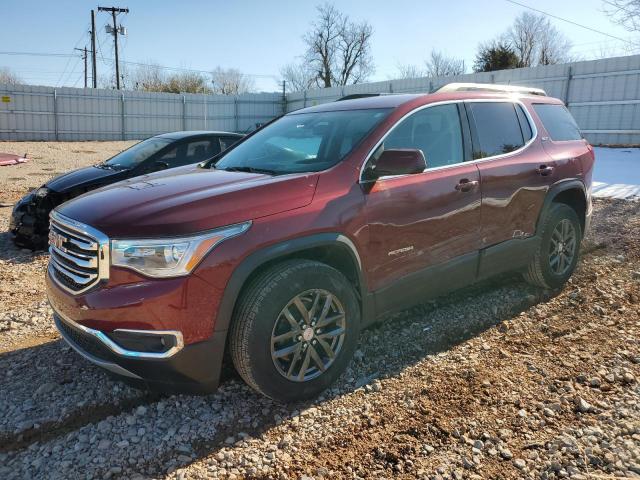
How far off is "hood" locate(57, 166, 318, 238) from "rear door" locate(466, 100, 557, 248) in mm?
1661

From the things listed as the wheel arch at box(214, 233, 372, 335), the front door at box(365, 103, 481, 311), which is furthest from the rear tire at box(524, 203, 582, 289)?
the wheel arch at box(214, 233, 372, 335)

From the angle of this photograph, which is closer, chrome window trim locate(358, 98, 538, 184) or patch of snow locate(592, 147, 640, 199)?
chrome window trim locate(358, 98, 538, 184)

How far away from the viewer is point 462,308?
15.0 feet

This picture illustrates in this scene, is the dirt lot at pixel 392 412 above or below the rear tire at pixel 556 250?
below

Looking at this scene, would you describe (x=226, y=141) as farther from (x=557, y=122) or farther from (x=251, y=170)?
(x=557, y=122)

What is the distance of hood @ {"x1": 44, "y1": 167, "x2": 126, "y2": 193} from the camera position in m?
6.73

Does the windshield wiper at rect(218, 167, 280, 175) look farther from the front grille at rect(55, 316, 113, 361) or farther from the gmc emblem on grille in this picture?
the front grille at rect(55, 316, 113, 361)

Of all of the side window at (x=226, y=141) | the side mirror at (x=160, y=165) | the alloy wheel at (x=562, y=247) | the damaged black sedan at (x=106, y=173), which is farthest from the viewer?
the side window at (x=226, y=141)

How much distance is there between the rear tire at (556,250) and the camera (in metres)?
4.70

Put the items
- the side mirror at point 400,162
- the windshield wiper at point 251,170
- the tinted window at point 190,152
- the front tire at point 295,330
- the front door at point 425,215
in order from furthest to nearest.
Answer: the tinted window at point 190,152
the windshield wiper at point 251,170
the front door at point 425,215
the side mirror at point 400,162
the front tire at point 295,330

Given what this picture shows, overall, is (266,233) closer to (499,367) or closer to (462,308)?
(499,367)

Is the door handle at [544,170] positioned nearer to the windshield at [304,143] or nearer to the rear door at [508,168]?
the rear door at [508,168]

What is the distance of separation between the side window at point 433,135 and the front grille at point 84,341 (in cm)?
218

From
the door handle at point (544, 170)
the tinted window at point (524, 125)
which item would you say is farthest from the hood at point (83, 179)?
the door handle at point (544, 170)
